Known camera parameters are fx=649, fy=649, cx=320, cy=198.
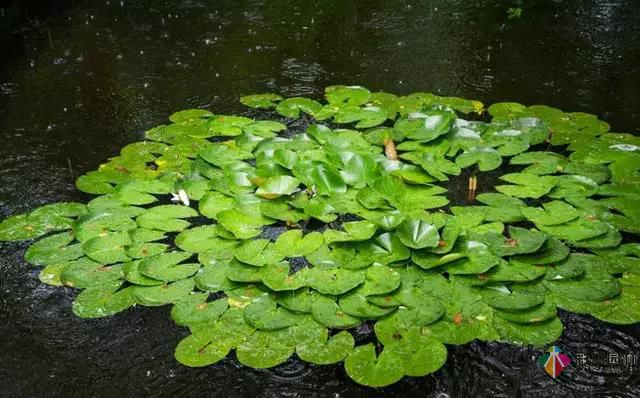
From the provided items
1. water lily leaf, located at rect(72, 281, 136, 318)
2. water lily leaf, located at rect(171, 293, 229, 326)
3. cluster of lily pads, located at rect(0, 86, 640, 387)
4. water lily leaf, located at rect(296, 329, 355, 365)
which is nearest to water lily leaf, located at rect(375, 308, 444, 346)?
cluster of lily pads, located at rect(0, 86, 640, 387)

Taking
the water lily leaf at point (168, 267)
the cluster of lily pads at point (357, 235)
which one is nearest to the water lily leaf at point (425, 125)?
the cluster of lily pads at point (357, 235)

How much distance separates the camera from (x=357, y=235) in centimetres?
251

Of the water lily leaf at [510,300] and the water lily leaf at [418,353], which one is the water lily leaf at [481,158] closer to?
the water lily leaf at [510,300]

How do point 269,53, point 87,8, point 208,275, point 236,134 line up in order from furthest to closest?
point 87,8 < point 269,53 < point 236,134 < point 208,275

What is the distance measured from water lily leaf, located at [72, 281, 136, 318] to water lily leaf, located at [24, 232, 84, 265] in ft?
0.84

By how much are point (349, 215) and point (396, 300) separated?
64 cm

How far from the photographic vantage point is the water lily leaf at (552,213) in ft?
8.67

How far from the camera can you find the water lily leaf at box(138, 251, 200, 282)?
7.94 ft

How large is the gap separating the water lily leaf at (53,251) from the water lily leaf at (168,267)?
32cm

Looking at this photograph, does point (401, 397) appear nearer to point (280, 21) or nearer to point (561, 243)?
point (561, 243)

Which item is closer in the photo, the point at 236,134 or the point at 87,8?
the point at 236,134

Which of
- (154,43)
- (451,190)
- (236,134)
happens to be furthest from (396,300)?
(154,43)

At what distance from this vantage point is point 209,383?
2023mm

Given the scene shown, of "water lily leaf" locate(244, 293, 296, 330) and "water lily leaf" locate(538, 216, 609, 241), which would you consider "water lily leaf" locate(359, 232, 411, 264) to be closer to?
"water lily leaf" locate(244, 293, 296, 330)
